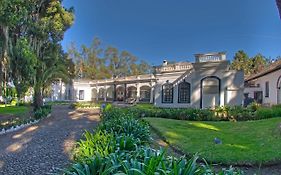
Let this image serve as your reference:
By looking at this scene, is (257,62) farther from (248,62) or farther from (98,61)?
(98,61)

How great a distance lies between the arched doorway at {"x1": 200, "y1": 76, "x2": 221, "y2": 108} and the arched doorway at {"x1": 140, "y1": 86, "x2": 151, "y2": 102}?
19.1 meters

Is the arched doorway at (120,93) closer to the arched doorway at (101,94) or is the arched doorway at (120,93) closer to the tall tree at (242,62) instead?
the arched doorway at (101,94)

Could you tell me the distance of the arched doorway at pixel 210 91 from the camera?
72.9ft

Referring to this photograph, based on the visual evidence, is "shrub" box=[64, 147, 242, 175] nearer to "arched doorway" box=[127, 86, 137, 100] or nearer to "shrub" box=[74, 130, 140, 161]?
"shrub" box=[74, 130, 140, 161]

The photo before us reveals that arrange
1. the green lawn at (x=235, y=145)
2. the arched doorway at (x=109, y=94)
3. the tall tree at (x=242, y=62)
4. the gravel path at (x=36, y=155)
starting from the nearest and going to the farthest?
the gravel path at (x=36, y=155) → the green lawn at (x=235, y=145) → the arched doorway at (x=109, y=94) → the tall tree at (x=242, y=62)

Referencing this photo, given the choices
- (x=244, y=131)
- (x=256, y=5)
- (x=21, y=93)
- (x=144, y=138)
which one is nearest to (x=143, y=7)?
(x=256, y=5)

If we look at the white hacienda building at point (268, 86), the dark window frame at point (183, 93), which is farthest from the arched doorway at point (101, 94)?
the dark window frame at point (183, 93)

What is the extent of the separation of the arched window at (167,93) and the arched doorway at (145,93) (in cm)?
1478

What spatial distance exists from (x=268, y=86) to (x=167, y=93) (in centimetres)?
1019

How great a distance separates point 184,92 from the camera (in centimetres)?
2477

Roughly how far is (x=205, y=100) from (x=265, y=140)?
14242mm

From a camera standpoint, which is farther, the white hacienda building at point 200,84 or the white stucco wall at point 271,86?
the white stucco wall at point 271,86

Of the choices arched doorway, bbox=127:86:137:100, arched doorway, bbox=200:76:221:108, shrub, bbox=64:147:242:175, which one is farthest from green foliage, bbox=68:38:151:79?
shrub, bbox=64:147:242:175

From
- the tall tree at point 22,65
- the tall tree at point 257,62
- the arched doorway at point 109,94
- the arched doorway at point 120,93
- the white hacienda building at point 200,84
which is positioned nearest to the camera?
the tall tree at point 22,65
